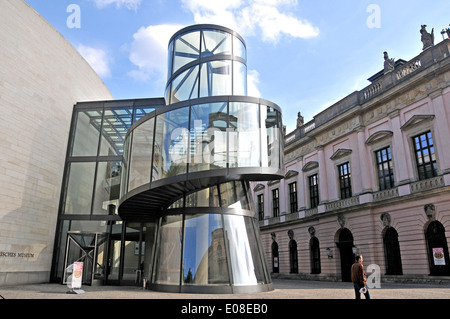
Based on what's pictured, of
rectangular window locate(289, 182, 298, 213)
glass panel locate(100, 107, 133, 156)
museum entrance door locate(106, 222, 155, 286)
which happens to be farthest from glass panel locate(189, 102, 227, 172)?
rectangular window locate(289, 182, 298, 213)

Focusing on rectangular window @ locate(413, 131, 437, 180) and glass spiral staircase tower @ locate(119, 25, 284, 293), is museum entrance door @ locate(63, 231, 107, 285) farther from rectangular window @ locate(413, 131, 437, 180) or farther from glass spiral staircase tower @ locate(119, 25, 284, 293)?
rectangular window @ locate(413, 131, 437, 180)

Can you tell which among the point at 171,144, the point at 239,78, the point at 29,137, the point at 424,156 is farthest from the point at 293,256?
the point at 29,137

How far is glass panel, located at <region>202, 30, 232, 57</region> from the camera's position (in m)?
18.2

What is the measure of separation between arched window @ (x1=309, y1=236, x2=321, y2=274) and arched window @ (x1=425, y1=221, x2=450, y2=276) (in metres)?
10.7

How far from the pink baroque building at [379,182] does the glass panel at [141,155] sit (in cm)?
1614

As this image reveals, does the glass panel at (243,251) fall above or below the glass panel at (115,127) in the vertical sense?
below

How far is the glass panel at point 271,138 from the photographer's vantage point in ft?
43.7

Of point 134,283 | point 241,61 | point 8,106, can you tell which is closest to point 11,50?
point 8,106

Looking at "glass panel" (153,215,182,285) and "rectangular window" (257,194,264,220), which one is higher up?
"rectangular window" (257,194,264,220)

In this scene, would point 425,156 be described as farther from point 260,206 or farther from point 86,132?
point 260,206

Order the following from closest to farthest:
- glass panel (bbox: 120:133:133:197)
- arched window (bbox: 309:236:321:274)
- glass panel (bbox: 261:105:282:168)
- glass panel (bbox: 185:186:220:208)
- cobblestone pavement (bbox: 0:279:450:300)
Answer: cobblestone pavement (bbox: 0:279:450:300), glass panel (bbox: 261:105:282:168), glass panel (bbox: 185:186:220:208), glass panel (bbox: 120:133:133:197), arched window (bbox: 309:236:321:274)

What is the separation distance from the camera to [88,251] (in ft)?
61.6

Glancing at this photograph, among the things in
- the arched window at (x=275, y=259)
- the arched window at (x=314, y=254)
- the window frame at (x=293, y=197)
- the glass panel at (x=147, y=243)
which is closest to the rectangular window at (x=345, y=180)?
the arched window at (x=314, y=254)

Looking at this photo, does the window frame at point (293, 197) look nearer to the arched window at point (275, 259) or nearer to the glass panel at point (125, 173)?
the arched window at point (275, 259)
